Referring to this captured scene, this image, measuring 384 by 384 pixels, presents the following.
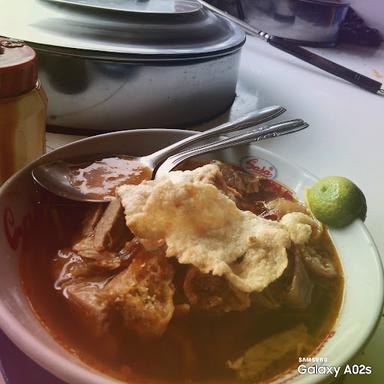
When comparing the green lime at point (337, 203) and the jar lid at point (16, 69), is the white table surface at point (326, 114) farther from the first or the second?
the jar lid at point (16, 69)

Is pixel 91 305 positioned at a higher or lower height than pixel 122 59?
lower

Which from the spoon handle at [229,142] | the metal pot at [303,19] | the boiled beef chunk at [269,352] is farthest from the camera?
the metal pot at [303,19]

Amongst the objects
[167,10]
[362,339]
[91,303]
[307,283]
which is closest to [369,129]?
[167,10]

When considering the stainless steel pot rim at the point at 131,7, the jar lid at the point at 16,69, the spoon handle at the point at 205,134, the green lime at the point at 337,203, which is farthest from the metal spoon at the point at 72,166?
the stainless steel pot rim at the point at 131,7

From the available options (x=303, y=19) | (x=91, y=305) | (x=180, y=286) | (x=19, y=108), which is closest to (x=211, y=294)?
(x=180, y=286)

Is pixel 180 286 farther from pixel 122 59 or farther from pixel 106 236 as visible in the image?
pixel 122 59

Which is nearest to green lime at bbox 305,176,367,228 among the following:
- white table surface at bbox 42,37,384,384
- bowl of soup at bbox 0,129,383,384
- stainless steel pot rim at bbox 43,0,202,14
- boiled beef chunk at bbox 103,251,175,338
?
bowl of soup at bbox 0,129,383,384

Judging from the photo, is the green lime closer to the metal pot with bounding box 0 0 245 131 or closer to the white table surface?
the white table surface
